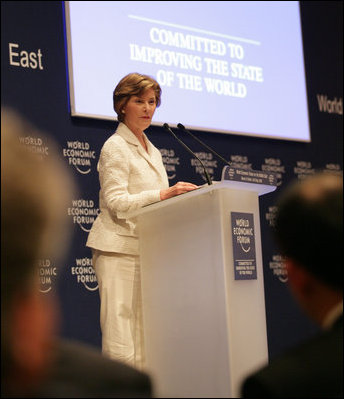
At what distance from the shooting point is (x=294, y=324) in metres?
6.01

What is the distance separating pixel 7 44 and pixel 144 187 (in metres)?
2.01

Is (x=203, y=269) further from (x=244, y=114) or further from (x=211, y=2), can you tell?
(x=211, y=2)

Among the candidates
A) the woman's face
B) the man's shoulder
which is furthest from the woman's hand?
the man's shoulder

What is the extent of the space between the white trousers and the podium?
0.09 metres

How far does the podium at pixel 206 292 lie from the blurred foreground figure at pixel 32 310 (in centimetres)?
208

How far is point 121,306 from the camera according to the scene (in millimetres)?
3145

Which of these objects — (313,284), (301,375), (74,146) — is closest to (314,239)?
(313,284)

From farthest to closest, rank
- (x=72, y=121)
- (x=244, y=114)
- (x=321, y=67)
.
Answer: (x=321, y=67)
(x=244, y=114)
(x=72, y=121)

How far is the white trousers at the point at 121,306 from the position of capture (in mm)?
3109

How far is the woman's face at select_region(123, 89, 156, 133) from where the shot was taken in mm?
3406

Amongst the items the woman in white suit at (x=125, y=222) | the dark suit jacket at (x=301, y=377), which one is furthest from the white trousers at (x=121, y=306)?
the dark suit jacket at (x=301, y=377)

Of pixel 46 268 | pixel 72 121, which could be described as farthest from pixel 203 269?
pixel 72 121

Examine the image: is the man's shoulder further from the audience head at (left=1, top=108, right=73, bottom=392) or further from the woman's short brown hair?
the woman's short brown hair

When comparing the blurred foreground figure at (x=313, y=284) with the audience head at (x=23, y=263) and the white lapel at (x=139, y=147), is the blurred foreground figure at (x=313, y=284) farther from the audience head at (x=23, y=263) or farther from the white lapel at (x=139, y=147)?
the white lapel at (x=139, y=147)
